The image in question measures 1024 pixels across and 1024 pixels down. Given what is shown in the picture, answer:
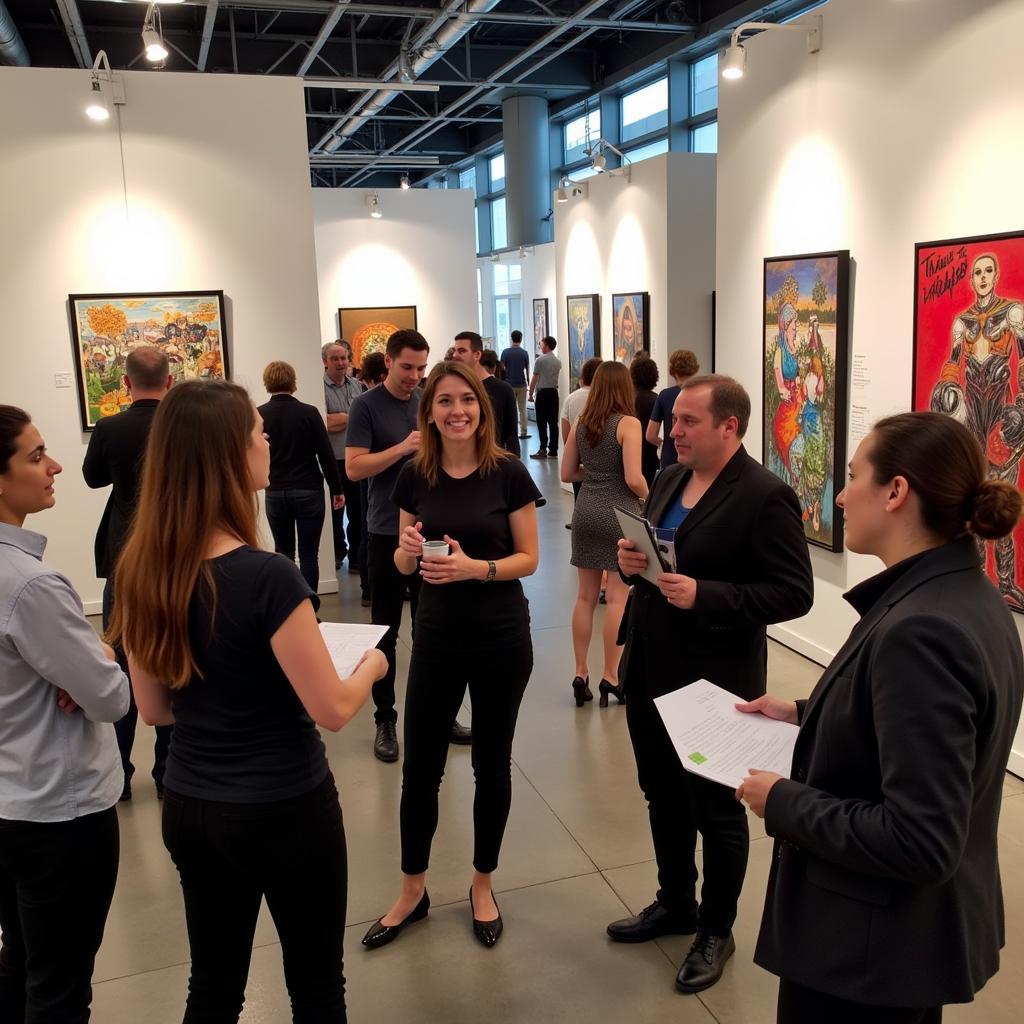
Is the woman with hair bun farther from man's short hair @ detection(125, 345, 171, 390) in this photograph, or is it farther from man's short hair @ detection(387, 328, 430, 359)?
man's short hair @ detection(125, 345, 171, 390)

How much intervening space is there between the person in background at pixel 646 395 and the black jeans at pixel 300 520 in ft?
8.40

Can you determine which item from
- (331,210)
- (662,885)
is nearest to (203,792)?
Result: (662,885)

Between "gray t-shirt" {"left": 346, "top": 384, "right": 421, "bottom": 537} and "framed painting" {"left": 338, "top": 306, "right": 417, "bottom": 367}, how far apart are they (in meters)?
8.19

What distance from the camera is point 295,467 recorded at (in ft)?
19.0

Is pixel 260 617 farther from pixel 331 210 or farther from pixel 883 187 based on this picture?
pixel 331 210

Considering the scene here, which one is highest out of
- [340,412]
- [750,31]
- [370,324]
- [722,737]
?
[750,31]

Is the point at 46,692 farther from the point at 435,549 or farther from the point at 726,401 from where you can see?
the point at 726,401

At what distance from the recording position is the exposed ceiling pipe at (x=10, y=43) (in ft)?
33.8

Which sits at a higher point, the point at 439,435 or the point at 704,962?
the point at 439,435

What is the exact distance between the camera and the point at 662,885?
2.94m

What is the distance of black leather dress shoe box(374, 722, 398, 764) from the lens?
14.0 ft

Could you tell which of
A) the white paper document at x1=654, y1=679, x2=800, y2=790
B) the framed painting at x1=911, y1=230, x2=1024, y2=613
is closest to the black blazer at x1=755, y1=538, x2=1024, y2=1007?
the white paper document at x1=654, y1=679, x2=800, y2=790

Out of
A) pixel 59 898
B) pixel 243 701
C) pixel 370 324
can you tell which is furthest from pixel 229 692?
pixel 370 324

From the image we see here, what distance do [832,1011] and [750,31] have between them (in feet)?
16.7
